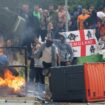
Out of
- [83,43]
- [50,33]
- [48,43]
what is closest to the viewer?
[48,43]

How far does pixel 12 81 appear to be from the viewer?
13.4 m

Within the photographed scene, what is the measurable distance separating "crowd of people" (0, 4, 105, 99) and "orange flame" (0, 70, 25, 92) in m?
1.04

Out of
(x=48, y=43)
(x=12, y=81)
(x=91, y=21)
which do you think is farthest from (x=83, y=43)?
(x=12, y=81)

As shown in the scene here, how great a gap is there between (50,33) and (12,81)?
419 centimetres

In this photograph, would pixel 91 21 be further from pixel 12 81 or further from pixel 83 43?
pixel 12 81

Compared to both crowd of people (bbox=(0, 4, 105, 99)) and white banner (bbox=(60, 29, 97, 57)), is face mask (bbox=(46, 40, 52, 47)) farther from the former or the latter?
white banner (bbox=(60, 29, 97, 57))

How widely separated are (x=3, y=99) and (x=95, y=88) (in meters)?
2.36

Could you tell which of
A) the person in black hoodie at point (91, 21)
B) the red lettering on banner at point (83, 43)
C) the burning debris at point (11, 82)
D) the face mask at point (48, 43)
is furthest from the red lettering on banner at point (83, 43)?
the burning debris at point (11, 82)

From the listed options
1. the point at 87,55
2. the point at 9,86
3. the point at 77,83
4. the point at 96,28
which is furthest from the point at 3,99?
the point at 96,28

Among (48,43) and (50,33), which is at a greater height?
(50,33)

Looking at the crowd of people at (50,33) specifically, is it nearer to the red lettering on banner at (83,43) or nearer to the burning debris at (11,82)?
the red lettering on banner at (83,43)

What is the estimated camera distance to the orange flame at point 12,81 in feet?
43.3

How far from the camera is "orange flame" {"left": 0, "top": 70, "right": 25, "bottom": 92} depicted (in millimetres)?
13211

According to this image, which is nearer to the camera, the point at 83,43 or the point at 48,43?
the point at 48,43
